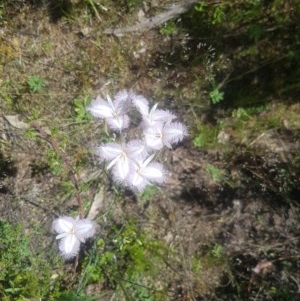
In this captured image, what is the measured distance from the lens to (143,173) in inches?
109

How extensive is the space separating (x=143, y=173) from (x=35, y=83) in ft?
4.73

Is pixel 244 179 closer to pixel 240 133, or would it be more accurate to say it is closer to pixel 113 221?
pixel 240 133

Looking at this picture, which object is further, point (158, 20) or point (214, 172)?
point (214, 172)

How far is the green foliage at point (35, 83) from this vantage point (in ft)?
12.2

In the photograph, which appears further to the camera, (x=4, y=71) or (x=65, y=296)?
(x=4, y=71)

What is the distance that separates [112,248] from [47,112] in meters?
1.17

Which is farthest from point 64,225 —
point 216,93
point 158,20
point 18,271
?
point 158,20

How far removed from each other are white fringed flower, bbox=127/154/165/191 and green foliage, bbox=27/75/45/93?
138cm

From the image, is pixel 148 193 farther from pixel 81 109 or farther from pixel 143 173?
A: pixel 143 173

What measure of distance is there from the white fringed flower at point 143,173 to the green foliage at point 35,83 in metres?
1.38

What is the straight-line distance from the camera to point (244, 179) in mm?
3949

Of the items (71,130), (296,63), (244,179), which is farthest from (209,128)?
(71,130)

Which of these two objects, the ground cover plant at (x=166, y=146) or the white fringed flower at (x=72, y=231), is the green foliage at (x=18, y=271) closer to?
the ground cover plant at (x=166, y=146)

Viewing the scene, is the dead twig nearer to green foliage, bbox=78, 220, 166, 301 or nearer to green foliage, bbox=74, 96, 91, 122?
green foliage, bbox=74, 96, 91, 122
